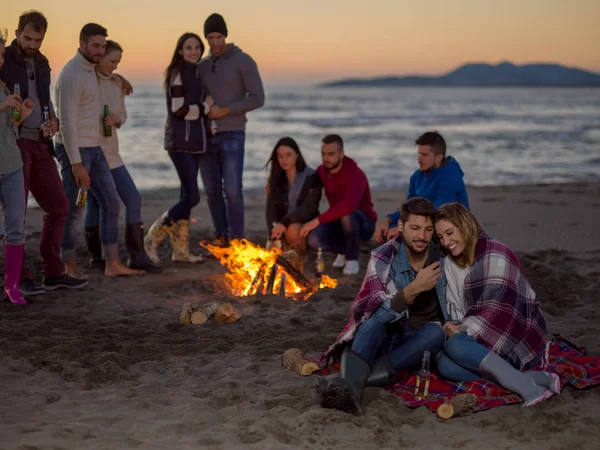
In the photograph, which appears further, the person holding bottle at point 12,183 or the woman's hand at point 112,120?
the woman's hand at point 112,120

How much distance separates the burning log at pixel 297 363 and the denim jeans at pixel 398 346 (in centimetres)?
42

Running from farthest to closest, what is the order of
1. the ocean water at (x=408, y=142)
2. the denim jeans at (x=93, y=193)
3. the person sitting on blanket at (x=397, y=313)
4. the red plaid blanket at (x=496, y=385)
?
1. the ocean water at (x=408, y=142)
2. the denim jeans at (x=93, y=193)
3. the person sitting on blanket at (x=397, y=313)
4. the red plaid blanket at (x=496, y=385)

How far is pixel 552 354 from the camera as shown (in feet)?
15.1

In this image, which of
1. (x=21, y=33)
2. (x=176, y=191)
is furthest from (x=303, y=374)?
(x=176, y=191)

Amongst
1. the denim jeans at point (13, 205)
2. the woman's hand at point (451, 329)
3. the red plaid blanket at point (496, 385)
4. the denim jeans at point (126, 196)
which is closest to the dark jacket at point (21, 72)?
the denim jeans at point (13, 205)

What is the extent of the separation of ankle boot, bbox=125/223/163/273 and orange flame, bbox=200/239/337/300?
77cm

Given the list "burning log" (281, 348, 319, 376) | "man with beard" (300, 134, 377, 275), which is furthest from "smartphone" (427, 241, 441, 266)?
"man with beard" (300, 134, 377, 275)

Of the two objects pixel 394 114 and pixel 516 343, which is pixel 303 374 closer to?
pixel 516 343

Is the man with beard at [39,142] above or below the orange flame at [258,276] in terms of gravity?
above

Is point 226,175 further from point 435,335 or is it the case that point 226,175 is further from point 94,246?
point 435,335

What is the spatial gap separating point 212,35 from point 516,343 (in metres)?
4.24

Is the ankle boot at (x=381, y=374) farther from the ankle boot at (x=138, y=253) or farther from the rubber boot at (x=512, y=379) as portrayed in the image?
the ankle boot at (x=138, y=253)

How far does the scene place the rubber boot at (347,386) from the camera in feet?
12.8

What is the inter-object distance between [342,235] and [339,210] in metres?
0.36
